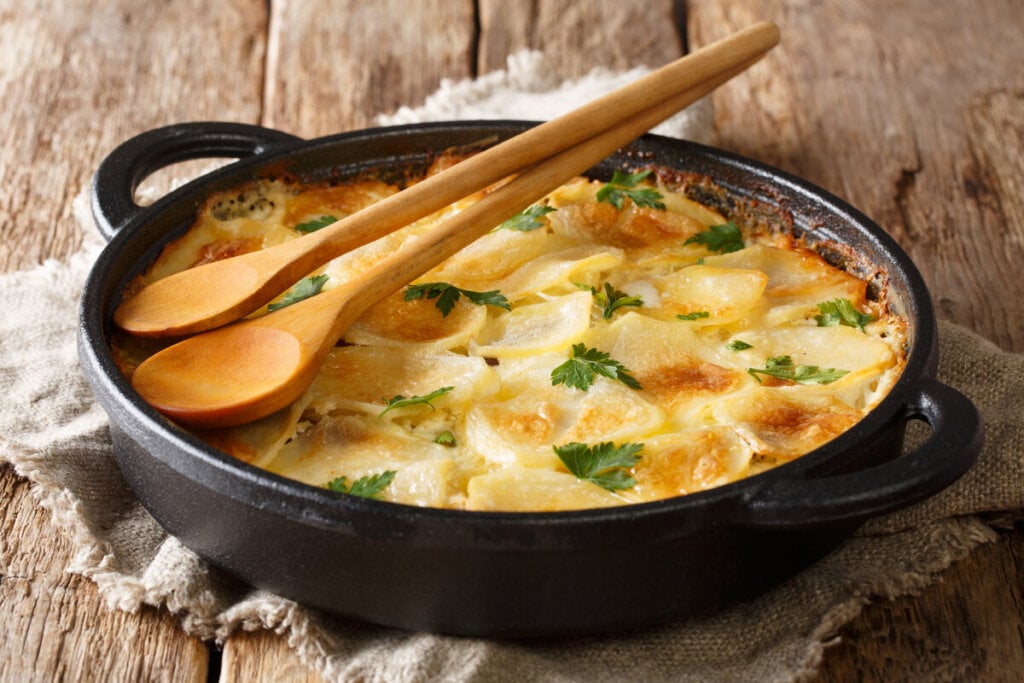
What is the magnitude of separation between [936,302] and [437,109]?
77.3 inches

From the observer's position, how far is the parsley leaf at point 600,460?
8.36 ft

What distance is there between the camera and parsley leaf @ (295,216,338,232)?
344 centimetres

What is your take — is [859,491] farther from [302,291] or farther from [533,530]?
[302,291]

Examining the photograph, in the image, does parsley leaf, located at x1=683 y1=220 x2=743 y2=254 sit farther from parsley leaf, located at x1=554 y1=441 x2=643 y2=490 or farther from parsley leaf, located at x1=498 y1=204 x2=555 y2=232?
parsley leaf, located at x1=554 y1=441 x2=643 y2=490

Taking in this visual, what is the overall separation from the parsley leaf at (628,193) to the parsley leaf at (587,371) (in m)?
0.73

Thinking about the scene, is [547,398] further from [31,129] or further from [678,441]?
[31,129]

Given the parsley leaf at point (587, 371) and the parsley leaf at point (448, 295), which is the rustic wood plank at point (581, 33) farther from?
Answer: the parsley leaf at point (587, 371)

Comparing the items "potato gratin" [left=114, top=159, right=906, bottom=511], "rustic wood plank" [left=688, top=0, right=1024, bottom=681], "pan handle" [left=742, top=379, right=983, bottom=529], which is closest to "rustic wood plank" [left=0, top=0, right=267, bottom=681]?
"potato gratin" [left=114, top=159, right=906, bottom=511]

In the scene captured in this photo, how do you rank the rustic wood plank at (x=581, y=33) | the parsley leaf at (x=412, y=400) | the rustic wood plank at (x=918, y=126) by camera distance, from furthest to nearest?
the rustic wood plank at (x=581, y=33)
the rustic wood plank at (x=918, y=126)
the parsley leaf at (x=412, y=400)

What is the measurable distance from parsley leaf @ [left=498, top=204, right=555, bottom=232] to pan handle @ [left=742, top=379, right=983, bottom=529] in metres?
1.27

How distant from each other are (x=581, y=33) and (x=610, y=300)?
2564 mm

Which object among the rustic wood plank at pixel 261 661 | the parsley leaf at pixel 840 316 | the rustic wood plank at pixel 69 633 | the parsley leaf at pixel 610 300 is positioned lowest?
the rustic wood plank at pixel 69 633

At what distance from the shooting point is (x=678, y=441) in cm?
264

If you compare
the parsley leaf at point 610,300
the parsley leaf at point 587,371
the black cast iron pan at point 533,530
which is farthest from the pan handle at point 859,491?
the parsley leaf at point 610,300
